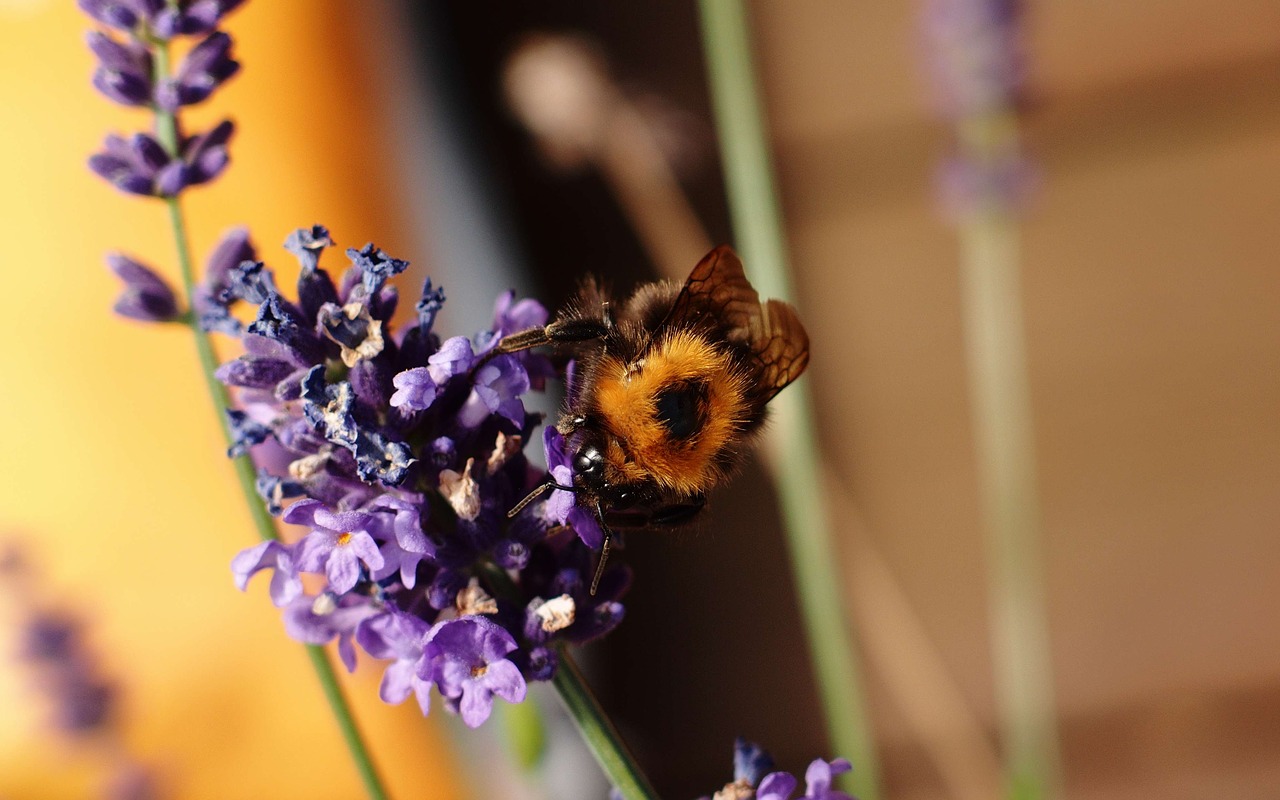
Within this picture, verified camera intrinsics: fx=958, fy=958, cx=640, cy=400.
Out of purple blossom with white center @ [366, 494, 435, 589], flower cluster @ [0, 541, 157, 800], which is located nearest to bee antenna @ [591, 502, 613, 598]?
purple blossom with white center @ [366, 494, 435, 589]

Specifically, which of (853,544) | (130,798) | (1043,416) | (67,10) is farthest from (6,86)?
(1043,416)

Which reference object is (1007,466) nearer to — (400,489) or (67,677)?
(400,489)

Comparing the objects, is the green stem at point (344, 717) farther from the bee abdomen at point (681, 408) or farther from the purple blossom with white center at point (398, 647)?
the bee abdomen at point (681, 408)

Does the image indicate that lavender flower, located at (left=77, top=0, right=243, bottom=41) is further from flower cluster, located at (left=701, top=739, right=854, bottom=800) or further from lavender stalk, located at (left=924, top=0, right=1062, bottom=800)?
lavender stalk, located at (left=924, top=0, right=1062, bottom=800)

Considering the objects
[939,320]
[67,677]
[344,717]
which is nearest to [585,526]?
[344,717]

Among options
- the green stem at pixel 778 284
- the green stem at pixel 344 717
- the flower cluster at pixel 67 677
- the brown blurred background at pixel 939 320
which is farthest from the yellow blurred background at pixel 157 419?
the green stem at pixel 344 717

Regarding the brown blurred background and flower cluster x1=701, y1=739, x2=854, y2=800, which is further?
the brown blurred background

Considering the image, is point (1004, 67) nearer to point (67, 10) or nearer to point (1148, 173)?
point (1148, 173)

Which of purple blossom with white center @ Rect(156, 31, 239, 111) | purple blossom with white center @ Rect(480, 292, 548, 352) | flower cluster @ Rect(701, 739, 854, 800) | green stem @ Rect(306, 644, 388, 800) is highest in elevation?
purple blossom with white center @ Rect(156, 31, 239, 111)
